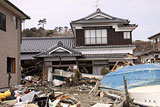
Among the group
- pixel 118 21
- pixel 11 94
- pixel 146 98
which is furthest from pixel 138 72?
pixel 118 21

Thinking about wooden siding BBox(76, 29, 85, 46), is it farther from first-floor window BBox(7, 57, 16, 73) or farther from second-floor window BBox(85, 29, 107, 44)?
first-floor window BBox(7, 57, 16, 73)

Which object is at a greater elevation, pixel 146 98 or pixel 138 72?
pixel 138 72

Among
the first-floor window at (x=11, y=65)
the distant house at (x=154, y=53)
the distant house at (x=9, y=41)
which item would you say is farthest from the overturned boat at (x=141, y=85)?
the distant house at (x=154, y=53)

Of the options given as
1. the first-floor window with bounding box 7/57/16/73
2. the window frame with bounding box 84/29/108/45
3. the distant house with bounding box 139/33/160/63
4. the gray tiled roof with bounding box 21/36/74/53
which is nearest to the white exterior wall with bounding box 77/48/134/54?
the window frame with bounding box 84/29/108/45

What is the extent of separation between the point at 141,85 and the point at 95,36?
1415 cm

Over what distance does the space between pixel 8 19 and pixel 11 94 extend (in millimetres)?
5994

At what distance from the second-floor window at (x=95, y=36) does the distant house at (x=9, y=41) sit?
9092 millimetres

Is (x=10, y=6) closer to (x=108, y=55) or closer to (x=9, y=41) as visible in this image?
(x=9, y=41)

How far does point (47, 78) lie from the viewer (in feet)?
65.3

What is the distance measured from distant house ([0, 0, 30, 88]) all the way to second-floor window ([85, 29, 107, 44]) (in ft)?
29.8

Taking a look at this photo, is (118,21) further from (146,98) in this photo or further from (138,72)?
(146,98)

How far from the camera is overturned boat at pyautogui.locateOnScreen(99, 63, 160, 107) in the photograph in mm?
8305

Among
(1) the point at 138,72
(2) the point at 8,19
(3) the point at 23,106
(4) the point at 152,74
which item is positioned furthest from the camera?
(2) the point at 8,19

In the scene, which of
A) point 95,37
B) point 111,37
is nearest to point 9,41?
point 95,37
